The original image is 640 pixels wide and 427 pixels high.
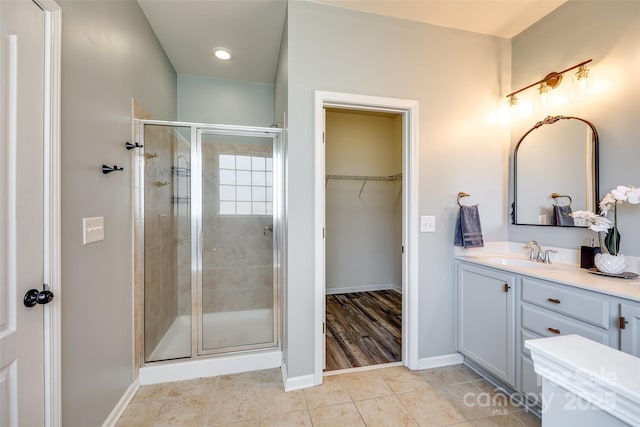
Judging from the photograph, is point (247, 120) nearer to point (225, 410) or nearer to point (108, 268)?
point (108, 268)

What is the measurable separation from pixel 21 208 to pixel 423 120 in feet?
7.86

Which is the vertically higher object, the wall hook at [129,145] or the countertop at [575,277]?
the wall hook at [129,145]

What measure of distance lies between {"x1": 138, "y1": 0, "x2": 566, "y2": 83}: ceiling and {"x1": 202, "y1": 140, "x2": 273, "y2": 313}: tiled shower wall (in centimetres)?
98

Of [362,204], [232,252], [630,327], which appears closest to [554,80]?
[630,327]

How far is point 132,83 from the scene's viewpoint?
190 cm

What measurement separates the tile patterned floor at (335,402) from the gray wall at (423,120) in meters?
0.22

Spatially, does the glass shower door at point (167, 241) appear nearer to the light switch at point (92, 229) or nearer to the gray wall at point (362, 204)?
the light switch at point (92, 229)

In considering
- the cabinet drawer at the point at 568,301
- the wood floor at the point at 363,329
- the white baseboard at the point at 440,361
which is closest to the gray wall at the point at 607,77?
the cabinet drawer at the point at 568,301

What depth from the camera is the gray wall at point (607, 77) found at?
5.14 feet

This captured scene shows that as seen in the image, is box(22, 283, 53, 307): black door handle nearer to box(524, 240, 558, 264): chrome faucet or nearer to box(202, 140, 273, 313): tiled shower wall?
box(202, 140, 273, 313): tiled shower wall

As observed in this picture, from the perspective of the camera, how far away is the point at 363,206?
4.08 m

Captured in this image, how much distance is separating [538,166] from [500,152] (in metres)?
0.31

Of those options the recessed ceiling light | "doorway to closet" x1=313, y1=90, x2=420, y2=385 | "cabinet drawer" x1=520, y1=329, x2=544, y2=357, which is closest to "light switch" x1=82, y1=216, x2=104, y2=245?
"doorway to closet" x1=313, y1=90, x2=420, y2=385

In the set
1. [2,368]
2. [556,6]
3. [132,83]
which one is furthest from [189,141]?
[556,6]
